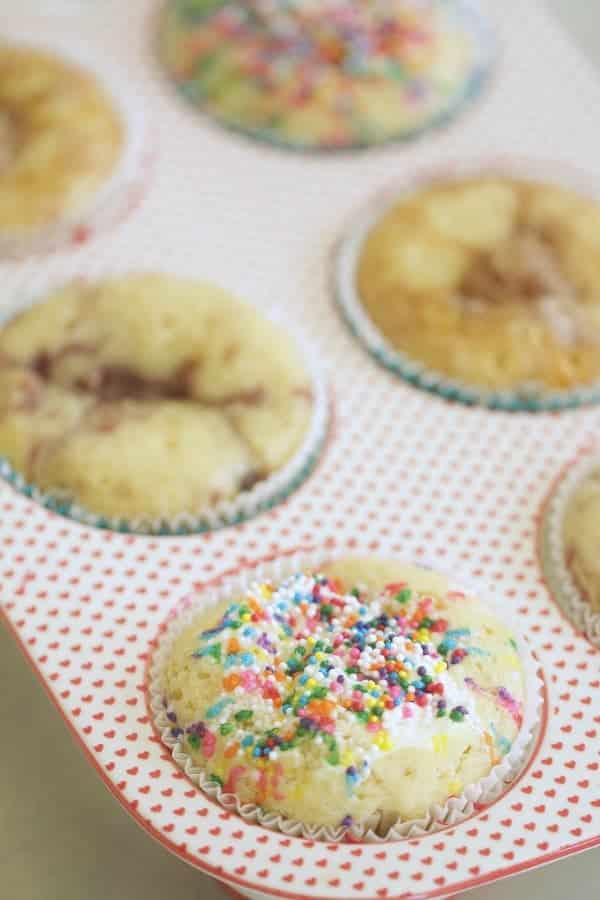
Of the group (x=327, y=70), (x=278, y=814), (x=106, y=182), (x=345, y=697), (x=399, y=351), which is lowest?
(x=278, y=814)

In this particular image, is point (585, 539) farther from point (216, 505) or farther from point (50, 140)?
point (50, 140)

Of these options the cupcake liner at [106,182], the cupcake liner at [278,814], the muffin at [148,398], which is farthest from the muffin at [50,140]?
the cupcake liner at [278,814]

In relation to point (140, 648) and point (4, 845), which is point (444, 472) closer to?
point (140, 648)

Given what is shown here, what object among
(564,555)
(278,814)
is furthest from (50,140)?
(278,814)

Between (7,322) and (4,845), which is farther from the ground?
(7,322)

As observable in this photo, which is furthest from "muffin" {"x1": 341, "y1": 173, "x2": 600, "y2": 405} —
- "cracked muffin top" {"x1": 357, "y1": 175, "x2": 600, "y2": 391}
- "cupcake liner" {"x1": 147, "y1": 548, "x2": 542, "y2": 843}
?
"cupcake liner" {"x1": 147, "y1": 548, "x2": 542, "y2": 843}

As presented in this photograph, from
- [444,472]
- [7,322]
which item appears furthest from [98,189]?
[444,472]
